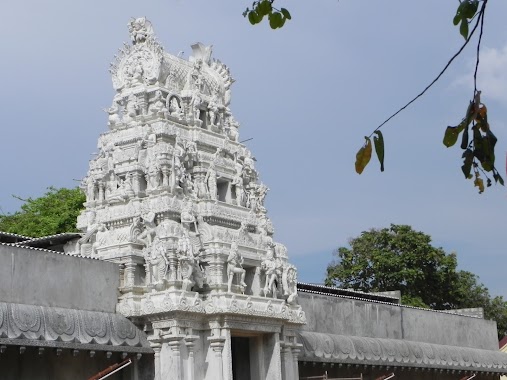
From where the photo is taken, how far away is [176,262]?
870 inches

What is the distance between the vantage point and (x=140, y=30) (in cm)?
2467

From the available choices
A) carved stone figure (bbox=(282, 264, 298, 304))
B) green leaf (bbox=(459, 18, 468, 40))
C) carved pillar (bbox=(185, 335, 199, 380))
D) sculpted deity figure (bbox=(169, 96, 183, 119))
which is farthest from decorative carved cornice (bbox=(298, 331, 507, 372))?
green leaf (bbox=(459, 18, 468, 40))

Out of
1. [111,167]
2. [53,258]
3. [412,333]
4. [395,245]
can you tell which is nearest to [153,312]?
[53,258]

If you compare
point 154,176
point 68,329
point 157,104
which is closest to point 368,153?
point 68,329

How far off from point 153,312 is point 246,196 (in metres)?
4.91

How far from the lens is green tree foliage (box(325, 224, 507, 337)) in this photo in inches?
1817

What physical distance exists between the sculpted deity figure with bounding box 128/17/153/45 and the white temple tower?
0.08 ft

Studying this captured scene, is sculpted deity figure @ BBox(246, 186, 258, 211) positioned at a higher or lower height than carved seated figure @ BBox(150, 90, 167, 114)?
lower

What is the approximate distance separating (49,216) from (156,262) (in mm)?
18702

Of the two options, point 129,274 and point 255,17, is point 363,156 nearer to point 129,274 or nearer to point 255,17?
point 255,17

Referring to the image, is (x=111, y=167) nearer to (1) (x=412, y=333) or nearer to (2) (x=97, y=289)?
(2) (x=97, y=289)

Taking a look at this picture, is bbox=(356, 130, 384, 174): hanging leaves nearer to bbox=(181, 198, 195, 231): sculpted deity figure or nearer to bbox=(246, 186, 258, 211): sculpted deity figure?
bbox=(181, 198, 195, 231): sculpted deity figure

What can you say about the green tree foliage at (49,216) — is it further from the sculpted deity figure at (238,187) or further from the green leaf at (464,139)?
the green leaf at (464,139)

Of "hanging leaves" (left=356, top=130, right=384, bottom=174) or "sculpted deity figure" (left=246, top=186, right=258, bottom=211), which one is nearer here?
"hanging leaves" (left=356, top=130, right=384, bottom=174)
